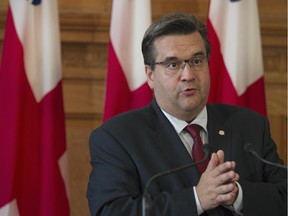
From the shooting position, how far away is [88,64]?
4.03 metres

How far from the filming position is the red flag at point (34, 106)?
11.5ft

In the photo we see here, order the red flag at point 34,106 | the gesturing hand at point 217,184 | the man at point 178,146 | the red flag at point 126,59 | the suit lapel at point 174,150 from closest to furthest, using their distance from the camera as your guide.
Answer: the gesturing hand at point 217,184, the man at point 178,146, the suit lapel at point 174,150, the red flag at point 34,106, the red flag at point 126,59

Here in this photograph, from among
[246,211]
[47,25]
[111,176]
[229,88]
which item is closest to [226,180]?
[246,211]

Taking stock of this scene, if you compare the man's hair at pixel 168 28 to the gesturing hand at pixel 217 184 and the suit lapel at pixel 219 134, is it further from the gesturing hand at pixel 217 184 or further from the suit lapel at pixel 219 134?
the gesturing hand at pixel 217 184

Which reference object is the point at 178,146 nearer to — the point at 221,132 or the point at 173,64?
the point at 221,132

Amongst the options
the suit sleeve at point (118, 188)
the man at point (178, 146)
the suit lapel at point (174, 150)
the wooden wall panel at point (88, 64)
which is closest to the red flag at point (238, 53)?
the wooden wall panel at point (88, 64)

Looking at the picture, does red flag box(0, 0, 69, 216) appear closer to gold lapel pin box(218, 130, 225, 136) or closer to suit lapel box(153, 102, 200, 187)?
suit lapel box(153, 102, 200, 187)

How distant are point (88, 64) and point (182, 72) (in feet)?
4.66

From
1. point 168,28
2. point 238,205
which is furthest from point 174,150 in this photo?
point 168,28

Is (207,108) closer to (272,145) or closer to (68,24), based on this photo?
(272,145)

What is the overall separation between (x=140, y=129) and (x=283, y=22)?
5.51ft

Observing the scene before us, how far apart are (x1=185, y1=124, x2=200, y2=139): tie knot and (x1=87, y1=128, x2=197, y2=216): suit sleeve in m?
0.29

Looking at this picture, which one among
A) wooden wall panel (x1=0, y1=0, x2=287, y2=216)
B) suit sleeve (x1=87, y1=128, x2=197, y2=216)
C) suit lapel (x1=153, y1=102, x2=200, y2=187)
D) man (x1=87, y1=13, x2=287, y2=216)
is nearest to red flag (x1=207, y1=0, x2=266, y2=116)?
wooden wall panel (x1=0, y1=0, x2=287, y2=216)

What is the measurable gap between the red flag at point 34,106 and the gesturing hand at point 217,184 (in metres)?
1.33
